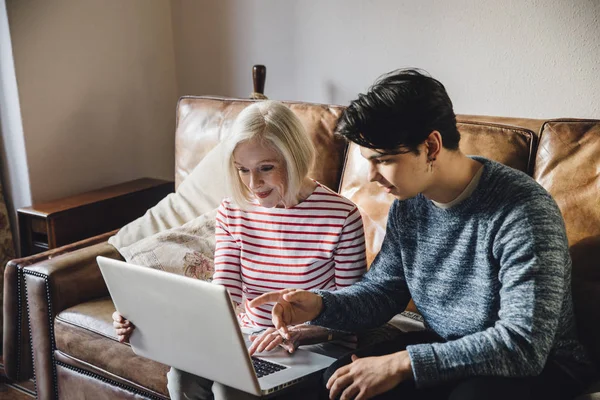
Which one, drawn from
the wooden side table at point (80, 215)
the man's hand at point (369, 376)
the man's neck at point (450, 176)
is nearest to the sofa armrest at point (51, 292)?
the wooden side table at point (80, 215)

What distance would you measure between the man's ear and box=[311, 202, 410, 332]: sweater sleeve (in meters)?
0.21

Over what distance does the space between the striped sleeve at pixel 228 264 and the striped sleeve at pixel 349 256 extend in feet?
0.82

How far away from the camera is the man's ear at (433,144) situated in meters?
1.23

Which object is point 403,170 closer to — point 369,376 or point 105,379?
point 369,376

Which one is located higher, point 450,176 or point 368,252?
point 450,176

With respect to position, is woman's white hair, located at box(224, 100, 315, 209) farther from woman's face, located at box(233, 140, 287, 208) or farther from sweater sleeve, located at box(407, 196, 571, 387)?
sweater sleeve, located at box(407, 196, 571, 387)

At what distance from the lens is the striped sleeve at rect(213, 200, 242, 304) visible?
163cm

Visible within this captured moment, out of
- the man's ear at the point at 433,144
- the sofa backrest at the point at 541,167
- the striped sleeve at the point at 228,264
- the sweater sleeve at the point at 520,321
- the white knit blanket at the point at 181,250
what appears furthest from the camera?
the white knit blanket at the point at 181,250

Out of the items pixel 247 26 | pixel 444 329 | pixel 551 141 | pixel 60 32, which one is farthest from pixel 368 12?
pixel 444 329

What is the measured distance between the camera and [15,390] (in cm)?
247

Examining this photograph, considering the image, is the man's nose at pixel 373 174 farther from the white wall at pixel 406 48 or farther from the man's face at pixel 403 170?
the white wall at pixel 406 48

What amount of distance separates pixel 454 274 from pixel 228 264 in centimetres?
57

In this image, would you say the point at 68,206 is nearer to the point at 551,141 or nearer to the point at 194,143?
the point at 194,143

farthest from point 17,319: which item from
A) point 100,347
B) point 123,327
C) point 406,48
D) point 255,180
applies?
point 406,48
